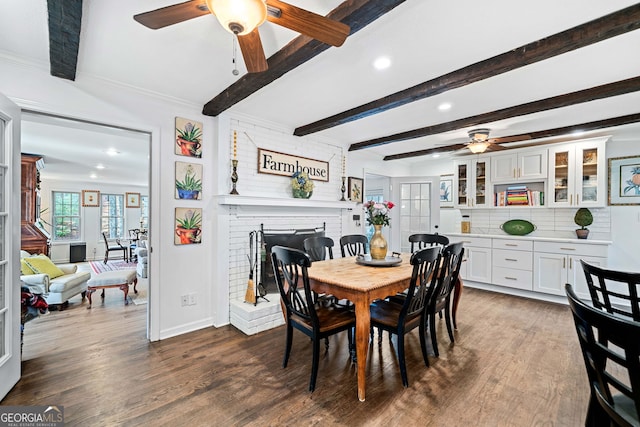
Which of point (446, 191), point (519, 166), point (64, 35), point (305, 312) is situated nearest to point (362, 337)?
point (305, 312)

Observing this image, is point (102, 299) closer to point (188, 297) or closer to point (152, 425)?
point (188, 297)

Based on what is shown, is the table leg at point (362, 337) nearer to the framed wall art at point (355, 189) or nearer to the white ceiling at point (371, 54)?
the white ceiling at point (371, 54)

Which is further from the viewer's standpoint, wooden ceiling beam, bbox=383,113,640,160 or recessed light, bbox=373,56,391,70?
wooden ceiling beam, bbox=383,113,640,160

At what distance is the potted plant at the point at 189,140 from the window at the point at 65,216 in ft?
25.0

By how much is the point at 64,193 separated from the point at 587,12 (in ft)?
35.8

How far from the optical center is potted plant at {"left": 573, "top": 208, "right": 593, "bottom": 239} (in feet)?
13.7

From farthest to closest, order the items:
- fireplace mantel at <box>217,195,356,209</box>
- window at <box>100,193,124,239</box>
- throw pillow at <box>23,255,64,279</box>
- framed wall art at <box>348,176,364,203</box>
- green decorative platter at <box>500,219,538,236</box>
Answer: window at <box>100,193,124,239</box>, framed wall art at <box>348,176,364,203</box>, green decorative platter at <box>500,219,538,236</box>, throw pillow at <box>23,255,64,279</box>, fireplace mantel at <box>217,195,356,209</box>

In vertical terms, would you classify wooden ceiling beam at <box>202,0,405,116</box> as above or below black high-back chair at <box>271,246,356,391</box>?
above

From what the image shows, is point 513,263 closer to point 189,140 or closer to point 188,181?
point 188,181

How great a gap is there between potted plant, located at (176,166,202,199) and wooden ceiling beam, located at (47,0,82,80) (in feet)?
3.91

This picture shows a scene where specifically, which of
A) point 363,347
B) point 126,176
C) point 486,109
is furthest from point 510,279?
point 126,176

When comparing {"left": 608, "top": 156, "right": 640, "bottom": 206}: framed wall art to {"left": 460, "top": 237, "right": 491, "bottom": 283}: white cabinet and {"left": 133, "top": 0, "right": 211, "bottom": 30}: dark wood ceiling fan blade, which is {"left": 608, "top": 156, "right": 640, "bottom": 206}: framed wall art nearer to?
{"left": 460, "top": 237, "right": 491, "bottom": 283}: white cabinet

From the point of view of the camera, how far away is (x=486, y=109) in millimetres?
3191

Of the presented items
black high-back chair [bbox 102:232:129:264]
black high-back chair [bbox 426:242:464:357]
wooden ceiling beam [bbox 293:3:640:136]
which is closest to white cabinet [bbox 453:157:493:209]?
black high-back chair [bbox 426:242:464:357]
